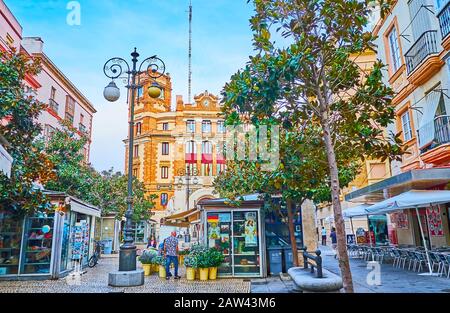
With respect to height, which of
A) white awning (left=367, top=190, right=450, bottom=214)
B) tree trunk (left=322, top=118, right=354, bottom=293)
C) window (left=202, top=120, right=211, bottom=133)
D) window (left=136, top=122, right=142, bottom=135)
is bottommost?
tree trunk (left=322, top=118, right=354, bottom=293)

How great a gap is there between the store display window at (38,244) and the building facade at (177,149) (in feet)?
78.7

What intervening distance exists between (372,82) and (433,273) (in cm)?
620

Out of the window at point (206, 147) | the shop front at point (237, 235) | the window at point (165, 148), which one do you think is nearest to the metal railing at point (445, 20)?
the shop front at point (237, 235)

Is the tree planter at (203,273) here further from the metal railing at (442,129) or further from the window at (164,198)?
the window at (164,198)

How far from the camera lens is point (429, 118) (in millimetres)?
10438

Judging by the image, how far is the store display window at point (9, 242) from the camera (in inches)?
408

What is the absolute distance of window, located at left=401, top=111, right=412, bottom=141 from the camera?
13016 millimetres

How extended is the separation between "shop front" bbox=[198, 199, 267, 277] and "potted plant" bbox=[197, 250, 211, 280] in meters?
0.51

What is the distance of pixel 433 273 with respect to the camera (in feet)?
30.1

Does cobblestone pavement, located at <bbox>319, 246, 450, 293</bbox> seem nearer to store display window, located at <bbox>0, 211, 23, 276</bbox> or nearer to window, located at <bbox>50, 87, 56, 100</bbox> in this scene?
store display window, located at <bbox>0, 211, 23, 276</bbox>

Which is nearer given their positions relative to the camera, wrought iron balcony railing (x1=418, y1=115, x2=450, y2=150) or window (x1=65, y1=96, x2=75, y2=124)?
wrought iron balcony railing (x1=418, y1=115, x2=450, y2=150)

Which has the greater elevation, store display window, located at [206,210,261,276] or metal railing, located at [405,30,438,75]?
metal railing, located at [405,30,438,75]

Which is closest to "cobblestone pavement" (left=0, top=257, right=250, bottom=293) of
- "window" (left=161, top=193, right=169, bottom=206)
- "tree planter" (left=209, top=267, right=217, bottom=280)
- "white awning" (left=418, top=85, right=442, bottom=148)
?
"tree planter" (left=209, top=267, right=217, bottom=280)
